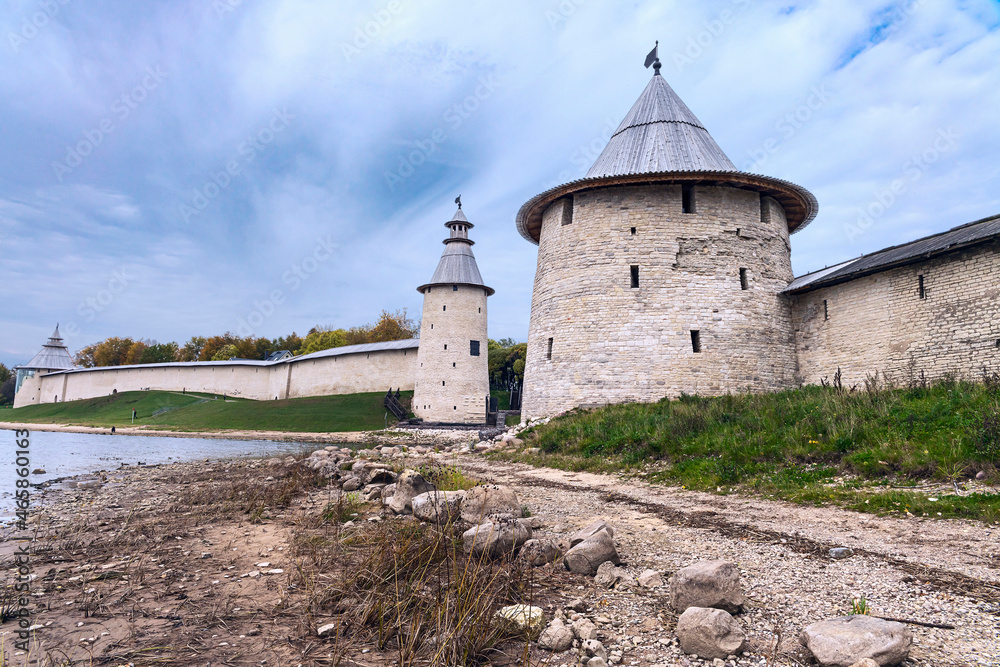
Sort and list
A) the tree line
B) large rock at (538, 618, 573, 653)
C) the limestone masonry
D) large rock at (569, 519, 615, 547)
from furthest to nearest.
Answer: the tree line → the limestone masonry → large rock at (569, 519, 615, 547) → large rock at (538, 618, 573, 653)

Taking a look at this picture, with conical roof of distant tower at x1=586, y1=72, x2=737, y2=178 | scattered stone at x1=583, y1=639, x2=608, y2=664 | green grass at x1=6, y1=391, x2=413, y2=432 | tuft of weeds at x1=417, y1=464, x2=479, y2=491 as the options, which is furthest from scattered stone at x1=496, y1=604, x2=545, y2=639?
green grass at x1=6, y1=391, x2=413, y2=432

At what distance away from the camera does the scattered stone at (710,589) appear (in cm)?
320

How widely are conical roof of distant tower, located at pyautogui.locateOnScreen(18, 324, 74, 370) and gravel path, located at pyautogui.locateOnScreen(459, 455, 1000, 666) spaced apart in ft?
239

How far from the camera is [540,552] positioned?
4.50m

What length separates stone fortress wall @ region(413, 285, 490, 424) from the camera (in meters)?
31.9

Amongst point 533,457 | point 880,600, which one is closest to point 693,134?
point 533,457

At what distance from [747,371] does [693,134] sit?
8.37 metres

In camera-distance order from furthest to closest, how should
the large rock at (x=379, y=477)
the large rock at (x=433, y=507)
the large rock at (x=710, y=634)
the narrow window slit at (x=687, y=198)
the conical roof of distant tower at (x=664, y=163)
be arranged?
1. the narrow window slit at (x=687, y=198)
2. the conical roof of distant tower at (x=664, y=163)
3. the large rock at (x=379, y=477)
4. the large rock at (x=433, y=507)
5. the large rock at (x=710, y=634)

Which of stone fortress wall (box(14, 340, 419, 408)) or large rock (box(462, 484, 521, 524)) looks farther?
stone fortress wall (box(14, 340, 419, 408))

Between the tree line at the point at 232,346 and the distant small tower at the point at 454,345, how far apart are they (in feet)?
80.2

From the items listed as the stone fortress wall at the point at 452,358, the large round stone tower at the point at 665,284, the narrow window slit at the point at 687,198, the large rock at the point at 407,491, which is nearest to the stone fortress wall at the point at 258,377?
the stone fortress wall at the point at 452,358

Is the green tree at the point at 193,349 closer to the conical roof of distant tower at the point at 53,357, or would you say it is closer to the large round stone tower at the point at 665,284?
the conical roof of distant tower at the point at 53,357

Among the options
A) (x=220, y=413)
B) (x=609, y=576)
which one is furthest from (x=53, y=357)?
(x=609, y=576)

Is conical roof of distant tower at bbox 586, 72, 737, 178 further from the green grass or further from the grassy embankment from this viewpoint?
the green grass
